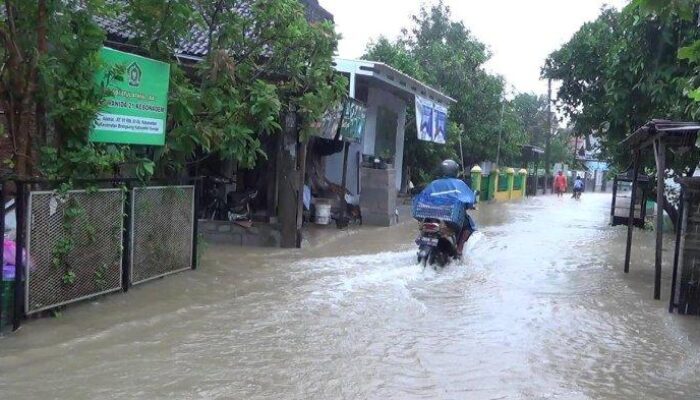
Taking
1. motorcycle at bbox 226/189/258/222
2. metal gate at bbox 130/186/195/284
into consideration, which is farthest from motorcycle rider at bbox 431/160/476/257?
motorcycle at bbox 226/189/258/222

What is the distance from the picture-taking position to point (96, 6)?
6297 mm

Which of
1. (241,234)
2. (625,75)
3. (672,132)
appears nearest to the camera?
(672,132)

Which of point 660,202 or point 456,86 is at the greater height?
point 456,86

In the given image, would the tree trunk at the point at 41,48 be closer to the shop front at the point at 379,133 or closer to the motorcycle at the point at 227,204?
the motorcycle at the point at 227,204

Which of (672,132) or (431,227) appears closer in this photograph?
(672,132)

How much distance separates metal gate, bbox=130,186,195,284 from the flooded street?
223mm

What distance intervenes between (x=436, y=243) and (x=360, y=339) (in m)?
3.46

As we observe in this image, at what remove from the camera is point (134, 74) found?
21.7 feet

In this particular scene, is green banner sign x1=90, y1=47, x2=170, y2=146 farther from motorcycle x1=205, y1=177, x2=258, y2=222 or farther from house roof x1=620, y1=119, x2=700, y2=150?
house roof x1=620, y1=119, x2=700, y2=150

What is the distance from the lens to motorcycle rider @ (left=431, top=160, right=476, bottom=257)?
926 cm

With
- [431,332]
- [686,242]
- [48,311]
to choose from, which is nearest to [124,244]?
[48,311]

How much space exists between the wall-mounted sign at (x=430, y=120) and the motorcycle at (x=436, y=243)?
862cm

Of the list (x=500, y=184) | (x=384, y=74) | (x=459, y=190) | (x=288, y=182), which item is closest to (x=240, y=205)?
(x=288, y=182)

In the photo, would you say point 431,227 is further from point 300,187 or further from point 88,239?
point 88,239
